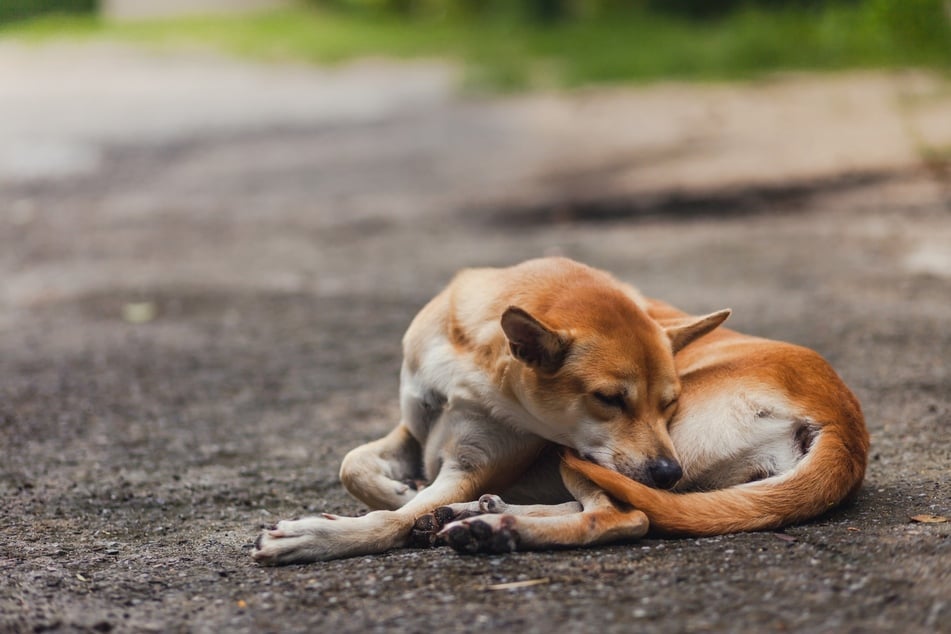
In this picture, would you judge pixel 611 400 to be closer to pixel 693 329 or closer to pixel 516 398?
pixel 516 398

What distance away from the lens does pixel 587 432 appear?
4.00 meters

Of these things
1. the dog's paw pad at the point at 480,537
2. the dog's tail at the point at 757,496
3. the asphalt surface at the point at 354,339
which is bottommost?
the asphalt surface at the point at 354,339

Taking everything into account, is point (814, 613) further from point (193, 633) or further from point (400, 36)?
point (400, 36)

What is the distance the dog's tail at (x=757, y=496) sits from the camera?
3.70 metres

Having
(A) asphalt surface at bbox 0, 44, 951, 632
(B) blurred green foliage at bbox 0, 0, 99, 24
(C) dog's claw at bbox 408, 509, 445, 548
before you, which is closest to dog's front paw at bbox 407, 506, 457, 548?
(C) dog's claw at bbox 408, 509, 445, 548

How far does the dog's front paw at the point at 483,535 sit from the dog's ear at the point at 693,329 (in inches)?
42.3

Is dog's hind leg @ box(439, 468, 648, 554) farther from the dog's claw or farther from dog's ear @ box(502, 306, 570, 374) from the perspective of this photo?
dog's ear @ box(502, 306, 570, 374)

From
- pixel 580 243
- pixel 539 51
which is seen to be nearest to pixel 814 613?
pixel 580 243

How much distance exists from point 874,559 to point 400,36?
85.4 feet

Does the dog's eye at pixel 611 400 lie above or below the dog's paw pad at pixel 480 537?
above

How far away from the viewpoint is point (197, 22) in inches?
1278

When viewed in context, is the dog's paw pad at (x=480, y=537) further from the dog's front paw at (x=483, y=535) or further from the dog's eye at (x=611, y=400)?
the dog's eye at (x=611, y=400)

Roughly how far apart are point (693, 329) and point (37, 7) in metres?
21.4

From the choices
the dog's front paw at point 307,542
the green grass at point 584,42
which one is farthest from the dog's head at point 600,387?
the green grass at point 584,42
